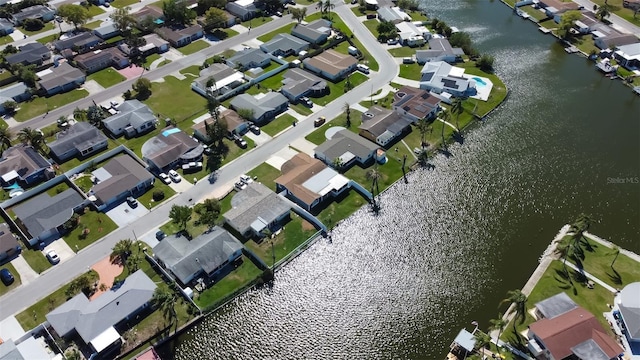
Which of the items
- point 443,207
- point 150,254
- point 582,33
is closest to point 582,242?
point 443,207

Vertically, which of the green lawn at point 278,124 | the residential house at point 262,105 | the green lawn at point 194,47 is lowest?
the green lawn at point 278,124

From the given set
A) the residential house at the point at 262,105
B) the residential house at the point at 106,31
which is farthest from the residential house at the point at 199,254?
the residential house at the point at 106,31

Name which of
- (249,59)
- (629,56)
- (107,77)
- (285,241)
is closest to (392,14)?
(249,59)

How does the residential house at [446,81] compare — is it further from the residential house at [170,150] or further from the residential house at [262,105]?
the residential house at [170,150]

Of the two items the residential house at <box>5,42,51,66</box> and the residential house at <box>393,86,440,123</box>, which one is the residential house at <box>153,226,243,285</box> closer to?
the residential house at <box>393,86,440,123</box>

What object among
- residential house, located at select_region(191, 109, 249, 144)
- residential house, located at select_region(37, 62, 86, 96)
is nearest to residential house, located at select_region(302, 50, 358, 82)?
residential house, located at select_region(191, 109, 249, 144)

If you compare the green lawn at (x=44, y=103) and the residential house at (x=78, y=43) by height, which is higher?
the residential house at (x=78, y=43)

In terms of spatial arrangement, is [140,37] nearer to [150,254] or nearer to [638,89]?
[150,254]
